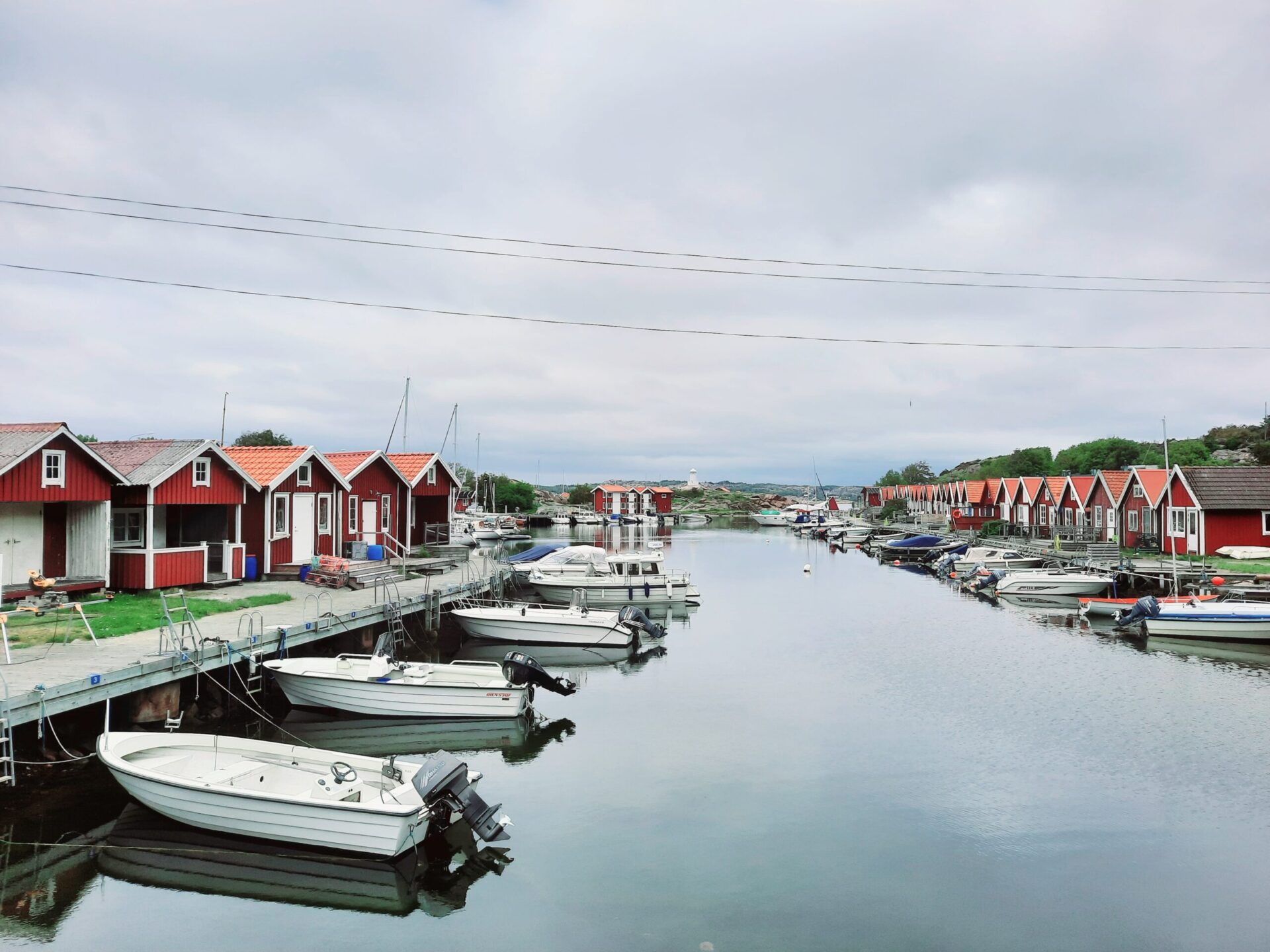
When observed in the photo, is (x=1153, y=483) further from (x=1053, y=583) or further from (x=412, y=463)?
(x=412, y=463)

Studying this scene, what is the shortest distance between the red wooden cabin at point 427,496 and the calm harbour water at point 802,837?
20.4m

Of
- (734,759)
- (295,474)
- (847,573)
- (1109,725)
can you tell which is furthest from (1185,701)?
(847,573)

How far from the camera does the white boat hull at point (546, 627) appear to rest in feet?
98.2

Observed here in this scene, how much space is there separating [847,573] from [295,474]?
144ft

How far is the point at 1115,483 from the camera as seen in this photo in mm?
56750

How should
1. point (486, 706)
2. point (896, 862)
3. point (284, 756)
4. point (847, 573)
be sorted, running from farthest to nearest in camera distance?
point (847, 573)
point (486, 706)
point (284, 756)
point (896, 862)

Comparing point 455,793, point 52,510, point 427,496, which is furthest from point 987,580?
point 52,510

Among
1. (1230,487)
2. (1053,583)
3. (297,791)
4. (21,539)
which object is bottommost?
(1053,583)

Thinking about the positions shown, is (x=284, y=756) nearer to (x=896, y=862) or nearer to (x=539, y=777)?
(x=539, y=777)

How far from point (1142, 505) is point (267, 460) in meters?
49.7

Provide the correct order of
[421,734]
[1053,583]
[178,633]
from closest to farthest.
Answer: [178,633]
[421,734]
[1053,583]

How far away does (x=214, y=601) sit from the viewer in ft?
80.8

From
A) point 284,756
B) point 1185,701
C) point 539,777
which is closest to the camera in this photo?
point 284,756

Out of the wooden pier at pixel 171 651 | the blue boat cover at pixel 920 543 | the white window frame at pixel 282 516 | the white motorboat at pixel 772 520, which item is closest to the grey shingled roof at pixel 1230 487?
the blue boat cover at pixel 920 543
